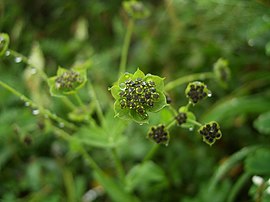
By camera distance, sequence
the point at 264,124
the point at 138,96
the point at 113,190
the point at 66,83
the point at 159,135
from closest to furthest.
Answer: the point at 138,96 < the point at 159,135 < the point at 66,83 < the point at 264,124 < the point at 113,190

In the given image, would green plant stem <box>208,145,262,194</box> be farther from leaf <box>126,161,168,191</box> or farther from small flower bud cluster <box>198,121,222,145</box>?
small flower bud cluster <box>198,121,222,145</box>

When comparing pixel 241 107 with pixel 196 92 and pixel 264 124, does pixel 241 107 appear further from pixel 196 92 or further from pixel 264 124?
pixel 196 92

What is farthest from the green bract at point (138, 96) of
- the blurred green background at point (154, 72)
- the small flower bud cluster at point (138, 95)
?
the blurred green background at point (154, 72)

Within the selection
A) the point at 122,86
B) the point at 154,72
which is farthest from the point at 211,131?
the point at 154,72

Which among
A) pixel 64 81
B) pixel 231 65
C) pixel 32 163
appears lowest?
pixel 32 163

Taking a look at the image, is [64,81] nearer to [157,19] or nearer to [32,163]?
[32,163]

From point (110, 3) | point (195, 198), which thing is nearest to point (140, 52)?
point (110, 3)
